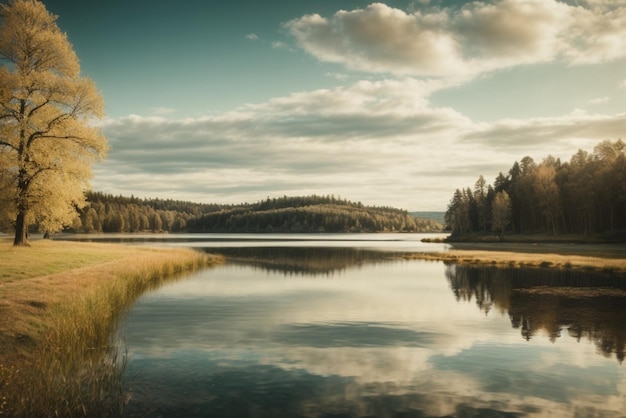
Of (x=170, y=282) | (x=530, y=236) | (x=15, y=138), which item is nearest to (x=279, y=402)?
(x=170, y=282)

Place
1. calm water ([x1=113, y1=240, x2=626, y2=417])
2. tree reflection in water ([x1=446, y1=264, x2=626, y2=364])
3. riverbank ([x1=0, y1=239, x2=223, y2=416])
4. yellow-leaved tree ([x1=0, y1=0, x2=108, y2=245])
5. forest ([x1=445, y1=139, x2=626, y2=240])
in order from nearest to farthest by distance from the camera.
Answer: riverbank ([x1=0, y1=239, x2=223, y2=416]), calm water ([x1=113, y1=240, x2=626, y2=417]), tree reflection in water ([x1=446, y1=264, x2=626, y2=364]), yellow-leaved tree ([x1=0, y1=0, x2=108, y2=245]), forest ([x1=445, y1=139, x2=626, y2=240])

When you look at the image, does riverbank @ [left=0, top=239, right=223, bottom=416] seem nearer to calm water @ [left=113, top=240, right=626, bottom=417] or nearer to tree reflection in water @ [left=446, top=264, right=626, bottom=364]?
calm water @ [left=113, top=240, right=626, bottom=417]

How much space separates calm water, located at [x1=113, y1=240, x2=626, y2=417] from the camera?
45.4ft

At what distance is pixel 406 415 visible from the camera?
42.3 ft

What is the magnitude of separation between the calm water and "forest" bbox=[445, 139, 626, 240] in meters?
76.8

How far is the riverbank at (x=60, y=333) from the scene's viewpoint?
480 inches

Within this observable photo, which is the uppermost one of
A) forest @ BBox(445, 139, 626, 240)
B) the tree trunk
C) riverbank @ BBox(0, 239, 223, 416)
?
forest @ BBox(445, 139, 626, 240)

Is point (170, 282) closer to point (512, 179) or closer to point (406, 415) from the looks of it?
point (406, 415)

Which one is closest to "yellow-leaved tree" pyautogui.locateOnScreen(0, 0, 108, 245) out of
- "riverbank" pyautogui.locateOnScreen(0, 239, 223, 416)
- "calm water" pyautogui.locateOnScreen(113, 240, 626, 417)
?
"riverbank" pyautogui.locateOnScreen(0, 239, 223, 416)

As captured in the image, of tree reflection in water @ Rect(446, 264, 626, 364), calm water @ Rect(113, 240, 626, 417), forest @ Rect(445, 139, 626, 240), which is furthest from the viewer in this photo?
forest @ Rect(445, 139, 626, 240)

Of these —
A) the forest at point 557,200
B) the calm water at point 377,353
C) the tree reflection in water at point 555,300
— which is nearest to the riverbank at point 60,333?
the calm water at point 377,353

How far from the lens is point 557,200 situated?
384ft

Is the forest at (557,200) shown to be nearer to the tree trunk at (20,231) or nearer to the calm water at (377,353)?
the calm water at (377,353)

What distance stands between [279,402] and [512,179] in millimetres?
156646
